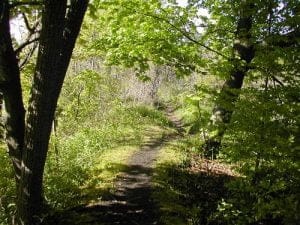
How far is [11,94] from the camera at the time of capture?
6.23 meters

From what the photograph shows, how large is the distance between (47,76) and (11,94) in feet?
4.10

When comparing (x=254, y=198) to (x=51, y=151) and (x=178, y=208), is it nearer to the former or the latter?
(x=178, y=208)

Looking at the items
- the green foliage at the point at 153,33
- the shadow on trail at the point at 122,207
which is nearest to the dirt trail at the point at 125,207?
the shadow on trail at the point at 122,207

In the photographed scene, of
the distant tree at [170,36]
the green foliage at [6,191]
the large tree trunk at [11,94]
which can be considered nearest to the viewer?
the large tree trunk at [11,94]

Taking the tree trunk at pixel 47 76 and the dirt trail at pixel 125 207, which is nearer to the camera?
the tree trunk at pixel 47 76

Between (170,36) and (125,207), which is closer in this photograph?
(125,207)

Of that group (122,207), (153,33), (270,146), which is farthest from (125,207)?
(153,33)

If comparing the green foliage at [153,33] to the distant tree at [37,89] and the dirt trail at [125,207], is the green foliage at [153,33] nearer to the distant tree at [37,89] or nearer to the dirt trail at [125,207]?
the dirt trail at [125,207]

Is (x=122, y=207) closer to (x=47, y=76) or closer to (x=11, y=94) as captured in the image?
(x=11, y=94)

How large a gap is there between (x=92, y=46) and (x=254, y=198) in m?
9.10

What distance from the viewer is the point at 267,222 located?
820 cm

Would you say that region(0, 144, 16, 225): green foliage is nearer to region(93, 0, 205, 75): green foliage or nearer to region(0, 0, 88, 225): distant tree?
region(0, 0, 88, 225): distant tree

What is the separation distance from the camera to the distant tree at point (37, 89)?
516cm

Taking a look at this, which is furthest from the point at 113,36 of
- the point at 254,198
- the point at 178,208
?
the point at 254,198
